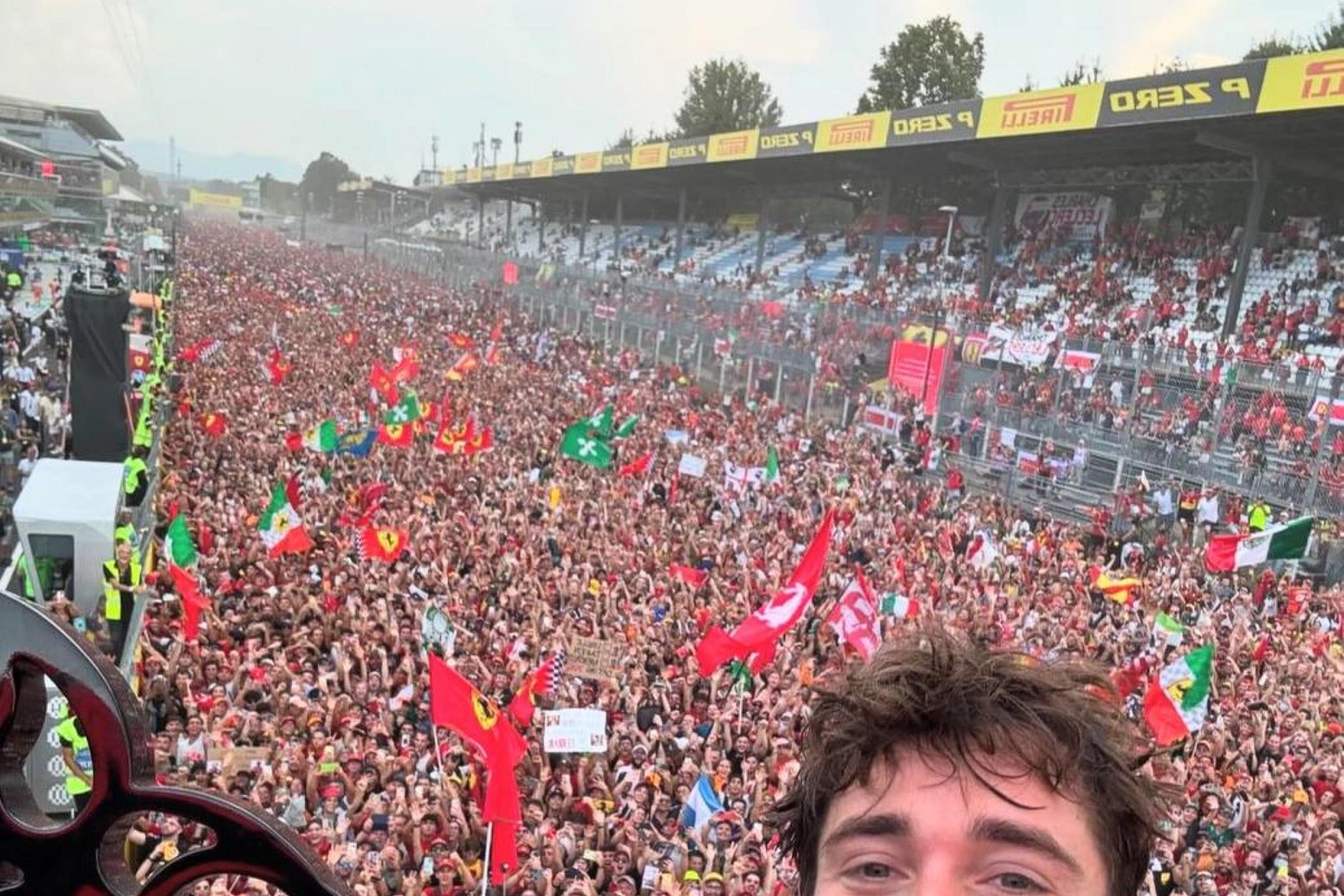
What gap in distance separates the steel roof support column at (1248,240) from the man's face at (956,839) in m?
23.7


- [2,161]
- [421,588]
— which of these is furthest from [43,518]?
[2,161]

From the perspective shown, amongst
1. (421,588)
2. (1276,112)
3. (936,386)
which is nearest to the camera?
(421,588)

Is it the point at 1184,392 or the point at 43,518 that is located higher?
the point at 1184,392

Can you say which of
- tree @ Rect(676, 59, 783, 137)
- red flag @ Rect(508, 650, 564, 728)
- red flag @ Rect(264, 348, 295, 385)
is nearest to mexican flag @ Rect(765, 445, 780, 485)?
red flag @ Rect(508, 650, 564, 728)

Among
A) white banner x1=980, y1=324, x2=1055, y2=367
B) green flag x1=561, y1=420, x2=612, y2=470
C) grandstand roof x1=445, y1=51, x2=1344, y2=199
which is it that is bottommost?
green flag x1=561, y1=420, x2=612, y2=470

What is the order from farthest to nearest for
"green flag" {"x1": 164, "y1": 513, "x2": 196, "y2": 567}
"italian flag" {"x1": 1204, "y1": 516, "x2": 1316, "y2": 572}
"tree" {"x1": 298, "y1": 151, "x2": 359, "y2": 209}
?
1. "tree" {"x1": 298, "y1": 151, "x2": 359, "y2": 209}
2. "italian flag" {"x1": 1204, "y1": 516, "x2": 1316, "y2": 572}
3. "green flag" {"x1": 164, "y1": 513, "x2": 196, "y2": 567}

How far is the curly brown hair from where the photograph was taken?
1.60m

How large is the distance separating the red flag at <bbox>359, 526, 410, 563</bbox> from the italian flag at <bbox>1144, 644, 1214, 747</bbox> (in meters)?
7.86

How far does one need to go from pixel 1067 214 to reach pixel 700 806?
28251mm

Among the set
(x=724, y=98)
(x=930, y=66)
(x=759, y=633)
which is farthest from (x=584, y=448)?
(x=724, y=98)

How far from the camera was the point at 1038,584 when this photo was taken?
13.6 metres

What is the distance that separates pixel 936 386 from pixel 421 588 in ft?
44.8

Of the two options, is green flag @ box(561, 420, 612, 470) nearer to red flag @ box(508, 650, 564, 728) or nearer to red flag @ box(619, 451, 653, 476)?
red flag @ box(619, 451, 653, 476)

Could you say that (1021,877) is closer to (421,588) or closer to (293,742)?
(293,742)
